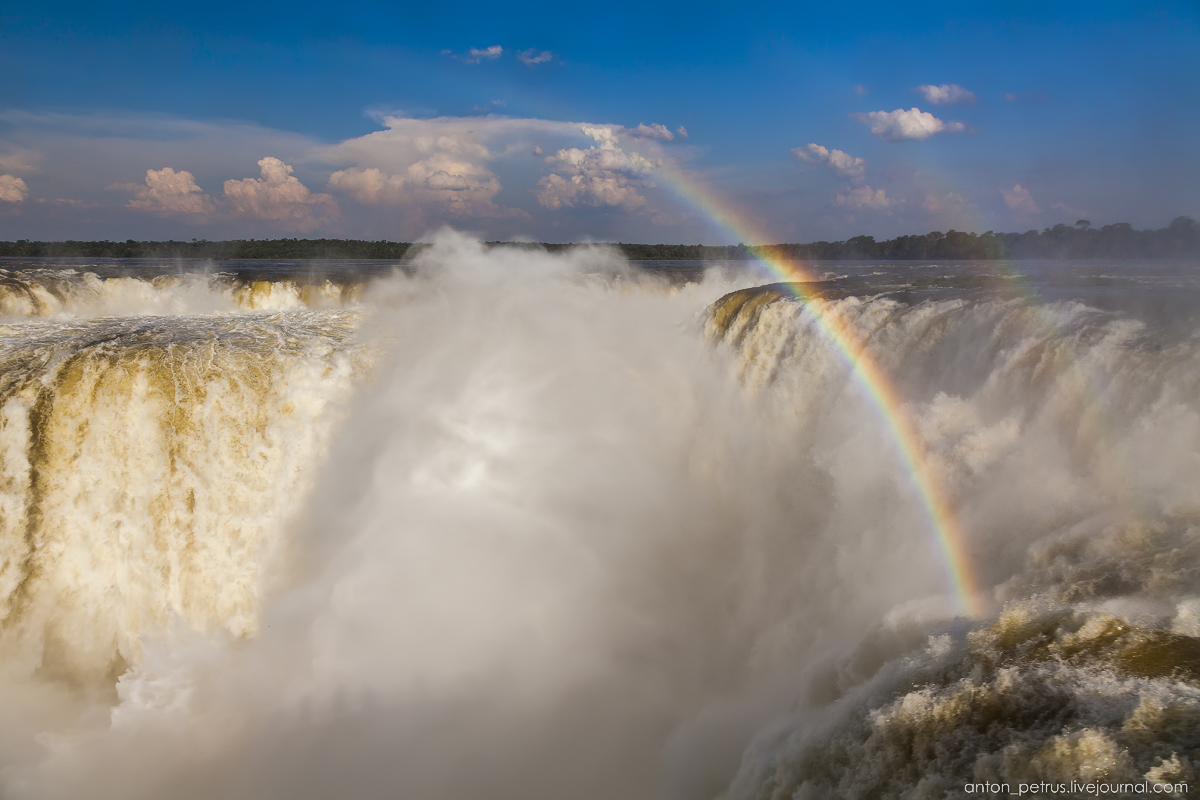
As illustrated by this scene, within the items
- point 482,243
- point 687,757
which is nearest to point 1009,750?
point 687,757

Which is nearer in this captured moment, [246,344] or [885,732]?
[885,732]

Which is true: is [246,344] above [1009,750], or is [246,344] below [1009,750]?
above

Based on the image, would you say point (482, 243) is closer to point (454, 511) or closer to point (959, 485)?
point (454, 511)

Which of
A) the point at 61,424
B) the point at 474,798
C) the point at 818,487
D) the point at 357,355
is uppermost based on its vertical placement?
the point at 357,355

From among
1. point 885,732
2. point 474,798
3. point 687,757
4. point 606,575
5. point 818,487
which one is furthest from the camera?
point 606,575

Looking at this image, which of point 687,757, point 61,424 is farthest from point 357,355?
point 687,757

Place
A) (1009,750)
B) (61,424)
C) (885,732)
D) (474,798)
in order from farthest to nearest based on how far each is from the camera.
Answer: (61,424) < (474,798) < (885,732) < (1009,750)
